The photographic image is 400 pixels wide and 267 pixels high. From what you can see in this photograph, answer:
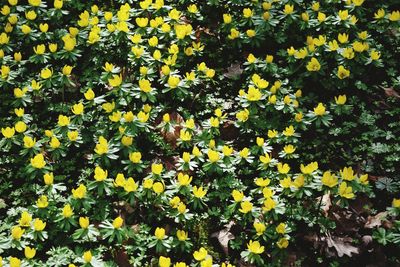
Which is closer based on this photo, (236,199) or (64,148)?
(236,199)

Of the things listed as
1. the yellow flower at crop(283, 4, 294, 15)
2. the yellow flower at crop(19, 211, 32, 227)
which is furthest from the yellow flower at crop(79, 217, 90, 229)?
the yellow flower at crop(283, 4, 294, 15)

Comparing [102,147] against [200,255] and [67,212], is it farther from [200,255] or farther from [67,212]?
[200,255]

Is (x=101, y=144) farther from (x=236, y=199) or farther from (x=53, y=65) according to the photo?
(x=53, y=65)

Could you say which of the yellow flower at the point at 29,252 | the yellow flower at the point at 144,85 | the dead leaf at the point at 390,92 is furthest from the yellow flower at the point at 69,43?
the dead leaf at the point at 390,92

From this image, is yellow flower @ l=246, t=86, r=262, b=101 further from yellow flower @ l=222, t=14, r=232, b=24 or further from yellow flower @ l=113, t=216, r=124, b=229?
yellow flower @ l=113, t=216, r=124, b=229

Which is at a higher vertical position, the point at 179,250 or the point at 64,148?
the point at 64,148

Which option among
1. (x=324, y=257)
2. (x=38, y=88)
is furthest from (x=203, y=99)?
(x=324, y=257)

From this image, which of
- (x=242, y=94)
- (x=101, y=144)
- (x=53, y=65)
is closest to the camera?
(x=101, y=144)
